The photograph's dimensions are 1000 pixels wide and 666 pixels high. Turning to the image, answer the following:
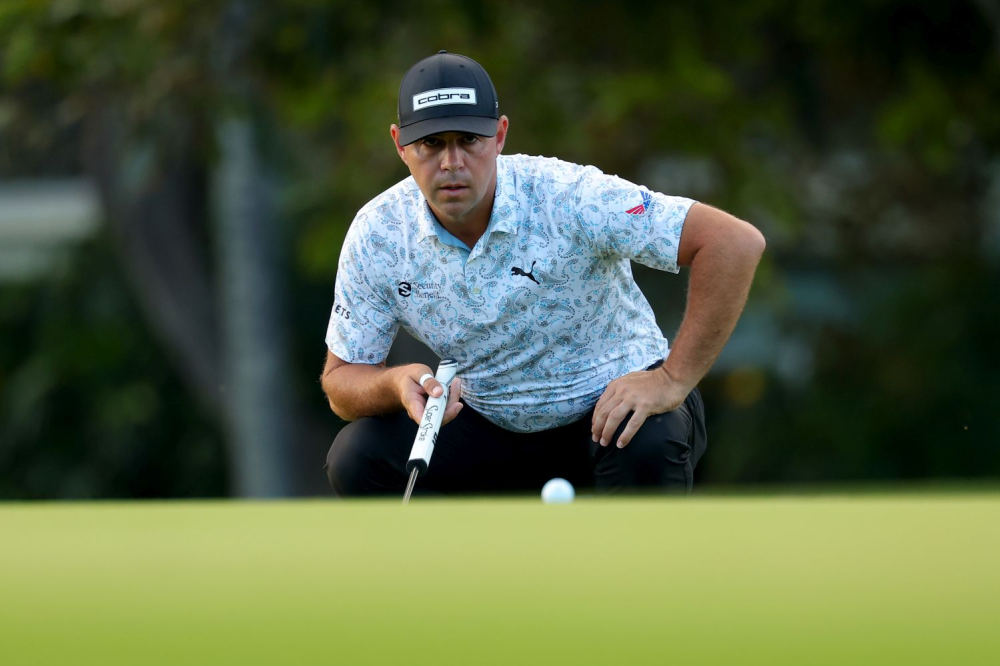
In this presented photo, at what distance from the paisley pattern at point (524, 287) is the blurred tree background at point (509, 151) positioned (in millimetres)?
5637

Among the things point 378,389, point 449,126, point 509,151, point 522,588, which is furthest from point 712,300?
point 509,151

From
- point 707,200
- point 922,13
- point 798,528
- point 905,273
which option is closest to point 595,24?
point 707,200

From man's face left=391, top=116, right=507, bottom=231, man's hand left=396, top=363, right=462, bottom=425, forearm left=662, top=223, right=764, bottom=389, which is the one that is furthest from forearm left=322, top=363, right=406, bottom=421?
forearm left=662, top=223, right=764, bottom=389

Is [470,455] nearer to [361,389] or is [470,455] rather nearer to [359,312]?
[361,389]

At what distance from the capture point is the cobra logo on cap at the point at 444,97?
4.90 meters

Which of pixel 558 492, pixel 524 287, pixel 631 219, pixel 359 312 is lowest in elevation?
pixel 558 492

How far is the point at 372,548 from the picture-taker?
129 inches

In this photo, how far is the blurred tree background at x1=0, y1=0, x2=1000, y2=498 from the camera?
35.9ft

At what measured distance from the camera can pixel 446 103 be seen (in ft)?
16.1

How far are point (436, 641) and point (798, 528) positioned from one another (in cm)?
123

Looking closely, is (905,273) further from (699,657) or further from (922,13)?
→ (699,657)

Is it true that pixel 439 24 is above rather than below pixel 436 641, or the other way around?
above

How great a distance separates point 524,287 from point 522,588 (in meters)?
2.34

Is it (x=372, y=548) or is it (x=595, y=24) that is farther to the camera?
(x=595, y=24)
